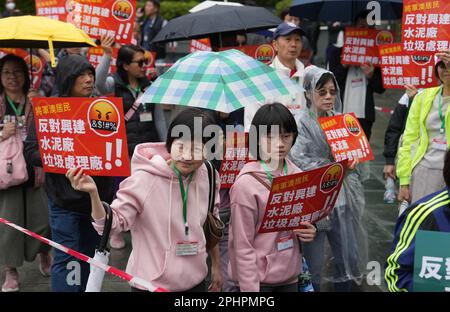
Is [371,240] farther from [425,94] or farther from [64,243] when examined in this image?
[64,243]

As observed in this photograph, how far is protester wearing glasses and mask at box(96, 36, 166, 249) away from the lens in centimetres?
627

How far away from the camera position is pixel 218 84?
4102 millimetres

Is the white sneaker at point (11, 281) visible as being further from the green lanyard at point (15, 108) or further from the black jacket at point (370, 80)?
the black jacket at point (370, 80)

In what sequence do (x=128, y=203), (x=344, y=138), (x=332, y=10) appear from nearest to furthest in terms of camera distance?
1. (x=128, y=203)
2. (x=344, y=138)
3. (x=332, y=10)

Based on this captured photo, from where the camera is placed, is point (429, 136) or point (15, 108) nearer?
point (429, 136)

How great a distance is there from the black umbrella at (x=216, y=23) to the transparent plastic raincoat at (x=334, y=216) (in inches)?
62.7

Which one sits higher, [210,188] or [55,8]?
[55,8]

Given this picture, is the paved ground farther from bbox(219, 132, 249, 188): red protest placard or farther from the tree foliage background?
the tree foliage background

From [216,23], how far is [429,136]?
246cm

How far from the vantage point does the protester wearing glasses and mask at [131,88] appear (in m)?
6.27

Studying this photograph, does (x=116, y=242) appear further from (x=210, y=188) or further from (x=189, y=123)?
(x=189, y=123)

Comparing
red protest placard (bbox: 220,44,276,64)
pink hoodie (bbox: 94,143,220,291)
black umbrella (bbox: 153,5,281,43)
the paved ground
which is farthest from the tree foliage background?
pink hoodie (bbox: 94,143,220,291)

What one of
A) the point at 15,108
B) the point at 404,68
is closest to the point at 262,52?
the point at 404,68
